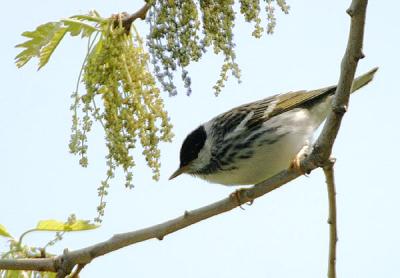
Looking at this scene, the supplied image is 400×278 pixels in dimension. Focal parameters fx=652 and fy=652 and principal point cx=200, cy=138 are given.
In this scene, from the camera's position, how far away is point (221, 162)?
13.8 ft

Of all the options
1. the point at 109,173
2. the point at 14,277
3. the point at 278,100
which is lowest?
the point at 14,277

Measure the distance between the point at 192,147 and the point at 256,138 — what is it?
1.81 feet

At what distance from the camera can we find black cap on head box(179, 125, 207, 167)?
453 cm

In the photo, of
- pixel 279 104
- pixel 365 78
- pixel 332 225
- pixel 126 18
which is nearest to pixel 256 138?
pixel 279 104

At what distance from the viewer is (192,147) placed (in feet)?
15.0

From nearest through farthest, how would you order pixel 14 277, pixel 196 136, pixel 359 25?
pixel 359 25 → pixel 14 277 → pixel 196 136

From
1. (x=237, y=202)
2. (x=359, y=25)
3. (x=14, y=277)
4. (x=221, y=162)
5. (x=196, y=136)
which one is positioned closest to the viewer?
(x=359, y=25)

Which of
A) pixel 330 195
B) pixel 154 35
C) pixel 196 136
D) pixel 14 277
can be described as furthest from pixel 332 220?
pixel 196 136

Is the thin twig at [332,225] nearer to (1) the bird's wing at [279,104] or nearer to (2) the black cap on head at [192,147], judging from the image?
(1) the bird's wing at [279,104]

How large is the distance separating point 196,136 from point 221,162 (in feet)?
1.63

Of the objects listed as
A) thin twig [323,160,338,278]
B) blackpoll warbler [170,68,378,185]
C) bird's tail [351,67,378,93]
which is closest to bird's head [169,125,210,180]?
blackpoll warbler [170,68,378,185]

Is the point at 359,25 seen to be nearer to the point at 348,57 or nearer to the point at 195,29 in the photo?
the point at 348,57

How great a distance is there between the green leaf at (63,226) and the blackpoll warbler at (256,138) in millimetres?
1540

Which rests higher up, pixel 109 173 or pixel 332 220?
pixel 109 173
